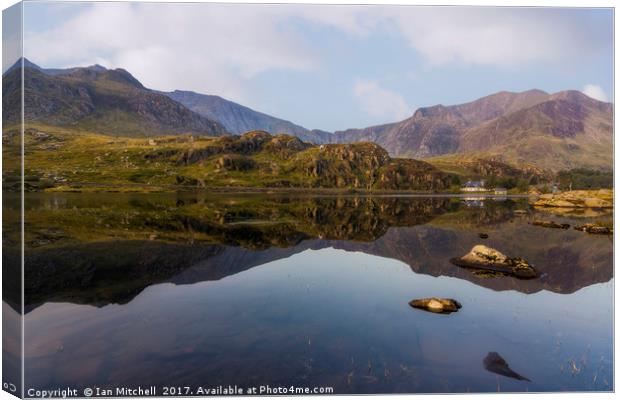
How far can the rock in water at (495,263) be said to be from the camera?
88.3 feet

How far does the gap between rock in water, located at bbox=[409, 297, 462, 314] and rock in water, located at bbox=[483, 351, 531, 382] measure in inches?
186

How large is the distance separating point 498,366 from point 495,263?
16.4 metres

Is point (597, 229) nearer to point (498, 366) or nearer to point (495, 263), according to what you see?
point (495, 263)

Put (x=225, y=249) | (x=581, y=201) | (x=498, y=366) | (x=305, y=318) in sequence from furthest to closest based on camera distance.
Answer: (x=581, y=201)
(x=225, y=249)
(x=305, y=318)
(x=498, y=366)

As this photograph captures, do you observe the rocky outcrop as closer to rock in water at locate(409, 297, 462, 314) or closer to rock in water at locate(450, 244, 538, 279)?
rock in water at locate(450, 244, 538, 279)

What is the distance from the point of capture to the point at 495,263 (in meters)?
28.3

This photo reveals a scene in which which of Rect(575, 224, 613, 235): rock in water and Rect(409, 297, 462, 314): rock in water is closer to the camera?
Rect(409, 297, 462, 314): rock in water

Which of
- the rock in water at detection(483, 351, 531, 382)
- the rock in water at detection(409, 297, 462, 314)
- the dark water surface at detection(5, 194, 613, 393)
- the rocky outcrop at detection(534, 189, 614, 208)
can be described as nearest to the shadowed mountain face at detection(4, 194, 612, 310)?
the dark water surface at detection(5, 194, 613, 393)

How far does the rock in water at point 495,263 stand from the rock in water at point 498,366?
14.1 metres

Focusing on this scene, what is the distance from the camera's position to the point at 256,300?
20438 mm

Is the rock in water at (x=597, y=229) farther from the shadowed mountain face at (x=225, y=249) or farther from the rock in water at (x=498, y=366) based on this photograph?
the rock in water at (x=498, y=366)

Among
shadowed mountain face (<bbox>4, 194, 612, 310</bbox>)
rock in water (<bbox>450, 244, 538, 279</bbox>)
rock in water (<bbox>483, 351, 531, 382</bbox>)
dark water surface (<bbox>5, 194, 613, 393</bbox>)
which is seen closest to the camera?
dark water surface (<bbox>5, 194, 613, 393</bbox>)

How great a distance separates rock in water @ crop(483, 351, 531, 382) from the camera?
42.8ft

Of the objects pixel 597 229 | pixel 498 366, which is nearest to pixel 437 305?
pixel 498 366
